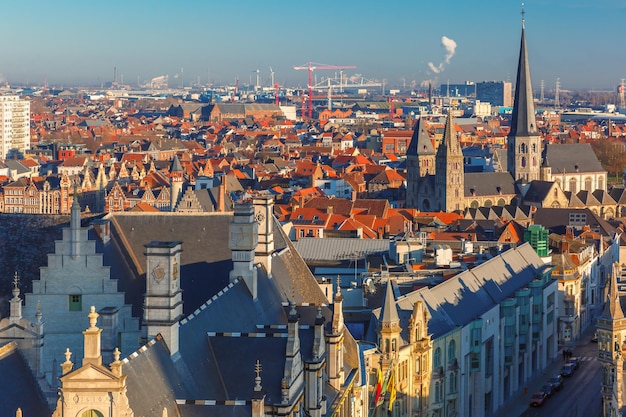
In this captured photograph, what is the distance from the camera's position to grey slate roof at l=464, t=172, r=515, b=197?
113 meters

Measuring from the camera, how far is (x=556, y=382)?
59031 millimetres

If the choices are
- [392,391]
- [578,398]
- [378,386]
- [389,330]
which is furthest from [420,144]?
[378,386]

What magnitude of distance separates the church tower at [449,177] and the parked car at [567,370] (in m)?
47.1

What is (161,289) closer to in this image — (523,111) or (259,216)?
(259,216)

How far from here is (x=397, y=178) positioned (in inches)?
5089

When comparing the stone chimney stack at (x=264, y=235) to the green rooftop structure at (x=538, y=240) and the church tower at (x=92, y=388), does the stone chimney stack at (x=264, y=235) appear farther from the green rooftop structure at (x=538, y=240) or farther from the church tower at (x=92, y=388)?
the green rooftop structure at (x=538, y=240)

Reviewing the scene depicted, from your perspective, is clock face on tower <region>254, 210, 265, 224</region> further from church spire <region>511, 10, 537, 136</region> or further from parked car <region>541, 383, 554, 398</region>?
church spire <region>511, 10, 537, 136</region>

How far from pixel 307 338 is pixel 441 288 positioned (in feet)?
90.2

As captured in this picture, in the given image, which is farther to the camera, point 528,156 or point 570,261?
point 528,156

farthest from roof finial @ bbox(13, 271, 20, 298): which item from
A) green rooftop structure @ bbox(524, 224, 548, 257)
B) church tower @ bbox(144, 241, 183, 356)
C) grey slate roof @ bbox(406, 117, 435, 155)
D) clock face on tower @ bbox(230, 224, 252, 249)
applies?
grey slate roof @ bbox(406, 117, 435, 155)

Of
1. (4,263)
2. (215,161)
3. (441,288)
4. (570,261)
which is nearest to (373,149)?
(215,161)

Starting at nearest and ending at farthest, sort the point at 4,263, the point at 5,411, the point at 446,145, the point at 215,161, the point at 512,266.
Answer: the point at 5,411
the point at 4,263
the point at 512,266
the point at 446,145
the point at 215,161

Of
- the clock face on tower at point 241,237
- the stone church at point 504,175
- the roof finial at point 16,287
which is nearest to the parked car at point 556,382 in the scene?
the clock face on tower at point 241,237

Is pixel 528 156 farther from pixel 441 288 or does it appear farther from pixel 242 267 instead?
pixel 242 267
